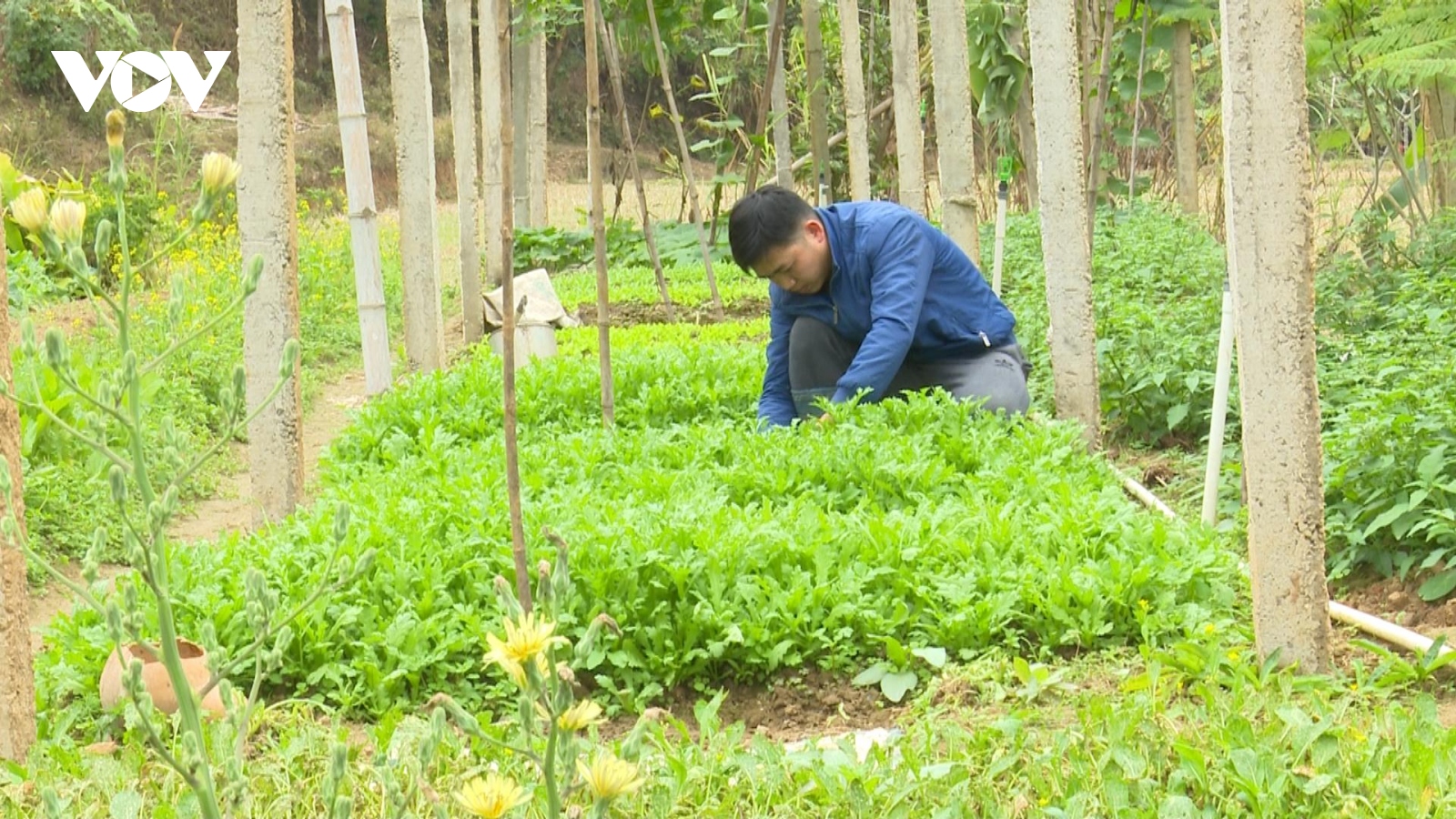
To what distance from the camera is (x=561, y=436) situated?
581 cm

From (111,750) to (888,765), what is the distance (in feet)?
5.60

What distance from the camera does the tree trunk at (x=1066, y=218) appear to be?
563 centimetres

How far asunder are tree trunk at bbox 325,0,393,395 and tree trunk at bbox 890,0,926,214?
11.4 feet

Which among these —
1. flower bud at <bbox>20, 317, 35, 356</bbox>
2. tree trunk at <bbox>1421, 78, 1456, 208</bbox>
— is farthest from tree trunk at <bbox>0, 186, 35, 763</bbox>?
tree trunk at <bbox>1421, 78, 1456, 208</bbox>

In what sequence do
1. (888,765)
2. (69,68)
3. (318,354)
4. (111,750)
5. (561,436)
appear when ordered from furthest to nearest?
(69,68) → (318,354) → (561,436) → (111,750) → (888,765)

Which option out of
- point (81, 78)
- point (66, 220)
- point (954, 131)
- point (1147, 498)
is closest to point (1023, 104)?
point (954, 131)

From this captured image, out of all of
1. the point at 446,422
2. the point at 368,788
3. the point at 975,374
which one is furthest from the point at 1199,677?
the point at 446,422

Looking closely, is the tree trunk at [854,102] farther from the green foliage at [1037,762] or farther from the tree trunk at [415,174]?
the green foliage at [1037,762]

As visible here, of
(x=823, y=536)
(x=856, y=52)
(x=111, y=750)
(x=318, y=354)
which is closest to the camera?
(x=111, y=750)

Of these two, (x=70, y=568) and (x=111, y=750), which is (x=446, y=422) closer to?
(x=70, y=568)

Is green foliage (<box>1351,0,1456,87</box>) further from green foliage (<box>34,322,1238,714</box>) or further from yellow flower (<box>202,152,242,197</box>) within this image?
yellow flower (<box>202,152,242,197</box>)

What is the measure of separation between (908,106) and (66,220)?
310 inches

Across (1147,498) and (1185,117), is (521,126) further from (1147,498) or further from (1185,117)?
(1147,498)

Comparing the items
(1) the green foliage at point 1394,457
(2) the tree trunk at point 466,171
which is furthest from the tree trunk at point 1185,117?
(1) the green foliage at point 1394,457
